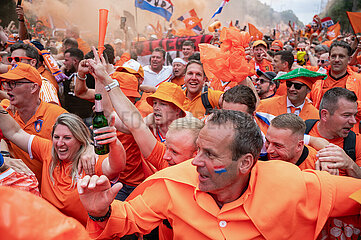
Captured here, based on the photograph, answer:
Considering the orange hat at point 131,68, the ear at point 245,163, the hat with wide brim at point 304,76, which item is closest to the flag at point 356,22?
the hat with wide brim at point 304,76

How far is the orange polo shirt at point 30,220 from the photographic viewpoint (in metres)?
0.81

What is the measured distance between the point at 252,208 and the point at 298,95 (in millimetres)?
2803

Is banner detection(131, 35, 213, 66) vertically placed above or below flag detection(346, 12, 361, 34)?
below

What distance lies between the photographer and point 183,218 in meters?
2.00

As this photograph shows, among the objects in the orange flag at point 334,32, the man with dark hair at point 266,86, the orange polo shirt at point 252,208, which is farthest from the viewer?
the orange flag at point 334,32

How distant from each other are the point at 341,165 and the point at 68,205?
2410mm

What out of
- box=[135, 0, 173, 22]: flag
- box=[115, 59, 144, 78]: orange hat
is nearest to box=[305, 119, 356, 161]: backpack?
box=[115, 59, 144, 78]: orange hat

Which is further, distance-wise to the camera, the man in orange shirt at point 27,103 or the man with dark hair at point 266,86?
the man with dark hair at point 266,86

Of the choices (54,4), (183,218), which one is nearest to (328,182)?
(183,218)

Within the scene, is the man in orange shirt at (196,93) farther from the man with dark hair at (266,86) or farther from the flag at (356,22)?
the flag at (356,22)

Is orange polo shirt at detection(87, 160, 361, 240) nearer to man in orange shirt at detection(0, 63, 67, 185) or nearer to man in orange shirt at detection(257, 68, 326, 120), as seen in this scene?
man in orange shirt at detection(0, 63, 67, 185)

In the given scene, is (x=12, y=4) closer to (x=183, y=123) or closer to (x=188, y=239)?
(x=183, y=123)

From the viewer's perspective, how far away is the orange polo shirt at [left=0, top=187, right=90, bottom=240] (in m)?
0.81

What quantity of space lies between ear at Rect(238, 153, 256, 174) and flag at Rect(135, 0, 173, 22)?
7826 millimetres
